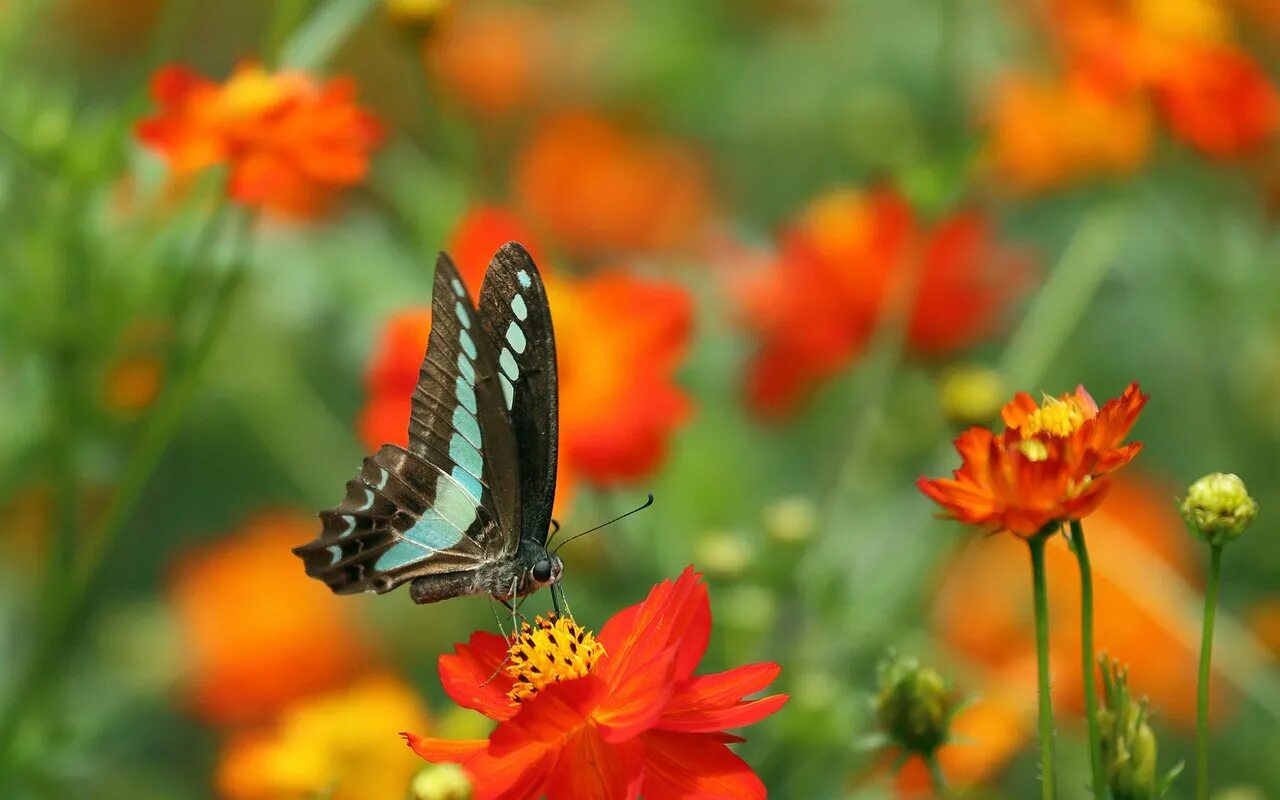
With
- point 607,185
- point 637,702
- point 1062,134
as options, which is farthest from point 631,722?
point 607,185

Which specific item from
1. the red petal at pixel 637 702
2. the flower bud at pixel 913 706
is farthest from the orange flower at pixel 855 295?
the red petal at pixel 637 702

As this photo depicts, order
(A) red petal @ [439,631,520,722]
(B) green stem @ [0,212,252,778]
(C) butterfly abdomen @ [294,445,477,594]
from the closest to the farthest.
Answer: (A) red petal @ [439,631,520,722] < (C) butterfly abdomen @ [294,445,477,594] < (B) green stem @ [0,212,252,778]

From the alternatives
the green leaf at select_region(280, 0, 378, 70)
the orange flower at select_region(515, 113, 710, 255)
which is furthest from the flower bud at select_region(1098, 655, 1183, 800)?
the orange flower at select_region(515, 113, 710, 255)

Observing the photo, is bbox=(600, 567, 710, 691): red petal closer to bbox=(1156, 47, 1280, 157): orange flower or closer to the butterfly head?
the butterfly head

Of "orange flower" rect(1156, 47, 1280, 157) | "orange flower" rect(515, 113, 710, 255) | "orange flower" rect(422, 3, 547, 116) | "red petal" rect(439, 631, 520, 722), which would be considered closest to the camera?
"red petal" rect(439, 631, 520, 722)

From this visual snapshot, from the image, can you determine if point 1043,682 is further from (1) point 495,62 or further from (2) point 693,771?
(1) point 495,62

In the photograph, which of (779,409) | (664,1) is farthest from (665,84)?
(779,409)
